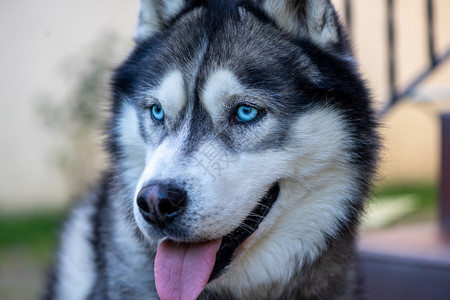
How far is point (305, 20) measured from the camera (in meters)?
2.66

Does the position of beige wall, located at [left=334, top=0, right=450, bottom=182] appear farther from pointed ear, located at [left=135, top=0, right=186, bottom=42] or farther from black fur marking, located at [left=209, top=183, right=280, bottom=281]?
black fur marking, located at [left=209, top=183, right=280, bottom=281]

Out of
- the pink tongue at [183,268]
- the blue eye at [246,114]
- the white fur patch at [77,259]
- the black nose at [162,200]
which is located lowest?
the white fur patch at [77,259]

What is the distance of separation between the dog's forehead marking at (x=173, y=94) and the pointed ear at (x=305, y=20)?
49cm

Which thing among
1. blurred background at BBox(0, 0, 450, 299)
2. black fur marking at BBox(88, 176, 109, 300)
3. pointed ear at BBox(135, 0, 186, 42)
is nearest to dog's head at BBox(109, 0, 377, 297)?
pointed ear at BBox(135, 0, 186, 42)

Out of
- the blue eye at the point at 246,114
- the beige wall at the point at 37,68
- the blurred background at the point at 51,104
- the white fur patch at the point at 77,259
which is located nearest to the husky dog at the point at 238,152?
the blue eye at the point at 246,114

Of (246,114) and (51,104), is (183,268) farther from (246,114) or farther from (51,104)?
(51,104)

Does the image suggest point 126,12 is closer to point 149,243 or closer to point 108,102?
point 108,102

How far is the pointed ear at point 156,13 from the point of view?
9.39ft

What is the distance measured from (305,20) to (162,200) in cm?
102

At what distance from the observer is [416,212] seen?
7246 millimetres

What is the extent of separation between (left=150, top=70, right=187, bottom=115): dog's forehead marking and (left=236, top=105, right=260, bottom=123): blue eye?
0.23 meters

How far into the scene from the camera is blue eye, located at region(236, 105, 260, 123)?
246cm

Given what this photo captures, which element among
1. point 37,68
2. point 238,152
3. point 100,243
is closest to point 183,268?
point 238,152

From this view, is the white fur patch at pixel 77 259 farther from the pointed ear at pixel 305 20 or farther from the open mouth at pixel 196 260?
the pointed ear at pixel 305 20
